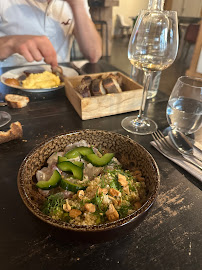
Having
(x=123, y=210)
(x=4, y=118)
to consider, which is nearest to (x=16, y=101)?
(x=4, y=118)

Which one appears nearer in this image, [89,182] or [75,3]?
[89,182]

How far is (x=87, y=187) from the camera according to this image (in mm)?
511

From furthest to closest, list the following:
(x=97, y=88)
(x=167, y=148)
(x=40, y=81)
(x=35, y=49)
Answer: (x=35, y=49) → (x=40, y=81) → (x=97, y=88) → (x=167, y=148)

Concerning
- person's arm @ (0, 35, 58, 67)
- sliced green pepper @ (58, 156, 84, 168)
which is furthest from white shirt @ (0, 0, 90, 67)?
sliced green pepper @ (58, 156, 84, 168)

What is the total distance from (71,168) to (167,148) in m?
0.37

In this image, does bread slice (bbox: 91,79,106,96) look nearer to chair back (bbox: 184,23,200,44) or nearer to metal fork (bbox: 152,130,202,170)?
metal fork (bbox: 152,130,202,170)

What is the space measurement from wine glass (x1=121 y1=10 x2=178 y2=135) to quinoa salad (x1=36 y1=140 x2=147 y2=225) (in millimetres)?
334

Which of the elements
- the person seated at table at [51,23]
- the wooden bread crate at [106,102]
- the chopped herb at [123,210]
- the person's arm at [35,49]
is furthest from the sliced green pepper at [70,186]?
the person seated at table at [51,23]

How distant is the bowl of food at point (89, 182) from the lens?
44 cm

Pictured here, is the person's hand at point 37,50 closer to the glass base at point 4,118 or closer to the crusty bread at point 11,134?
the glass base at point 4,118

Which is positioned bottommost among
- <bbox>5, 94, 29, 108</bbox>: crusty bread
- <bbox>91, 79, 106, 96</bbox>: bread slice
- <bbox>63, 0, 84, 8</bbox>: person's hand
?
<bbox>5, 94, 29, 108</bbox>: crusty bread

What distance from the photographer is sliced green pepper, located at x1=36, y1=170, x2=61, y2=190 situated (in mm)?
515

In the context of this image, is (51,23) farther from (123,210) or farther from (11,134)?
(123,210)

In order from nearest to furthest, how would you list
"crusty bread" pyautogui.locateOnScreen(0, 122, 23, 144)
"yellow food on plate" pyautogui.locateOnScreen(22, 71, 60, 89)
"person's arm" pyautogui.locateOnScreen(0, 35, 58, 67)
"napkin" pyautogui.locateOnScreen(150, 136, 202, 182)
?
1. "napkin" pyautogui.locateOnScreen(150, 136, 202, 182)
2. "crusty bread" pyautogui.locateOnScreen(0, 122, 23, 144)
3. "yellow food on plate" pyautogui.locateOnScreen(22, 71, 60, 89)
4. "person's arm" pyautogui.locateOnScreen(0, 35, 58, 67)
